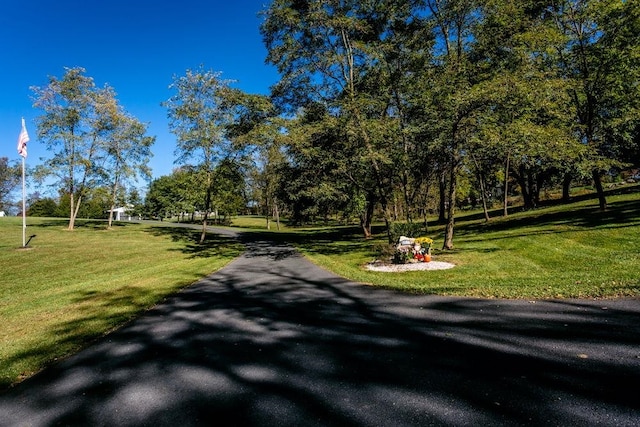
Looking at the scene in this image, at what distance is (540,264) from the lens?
1127 centimetres

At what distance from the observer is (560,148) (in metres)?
13.6

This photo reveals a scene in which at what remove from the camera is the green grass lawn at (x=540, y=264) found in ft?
26.3

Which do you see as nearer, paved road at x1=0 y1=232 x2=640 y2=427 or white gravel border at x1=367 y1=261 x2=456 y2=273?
paved road at x1=0 y1=232 x2=640 y2=427

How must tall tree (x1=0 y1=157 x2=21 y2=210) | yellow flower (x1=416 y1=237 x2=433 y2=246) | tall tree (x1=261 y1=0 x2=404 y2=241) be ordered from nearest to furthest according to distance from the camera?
1. yellow flower (x1=416 y1=237 x2=433 y2=246)
2. tall tree (x1=261 y1=0 x2=404 y2=241)
3. tall tree (x1=0 y1=157 x2=21 y2=210)

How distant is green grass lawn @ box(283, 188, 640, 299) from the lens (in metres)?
8.01

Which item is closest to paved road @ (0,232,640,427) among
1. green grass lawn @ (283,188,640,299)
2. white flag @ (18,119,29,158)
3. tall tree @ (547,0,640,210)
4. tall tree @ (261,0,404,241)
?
green grass lawn @ (283,188,640,299)

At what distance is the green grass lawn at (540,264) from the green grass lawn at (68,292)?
6.67 m

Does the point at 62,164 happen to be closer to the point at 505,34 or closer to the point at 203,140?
the point at 203,140

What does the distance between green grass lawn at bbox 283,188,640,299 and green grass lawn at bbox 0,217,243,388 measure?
6.67 metres

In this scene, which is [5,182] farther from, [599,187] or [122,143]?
[599,187]

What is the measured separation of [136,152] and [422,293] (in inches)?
1401

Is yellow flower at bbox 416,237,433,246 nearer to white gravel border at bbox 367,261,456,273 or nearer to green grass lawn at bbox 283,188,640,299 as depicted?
white gravel border at bbox 367,261,456,273

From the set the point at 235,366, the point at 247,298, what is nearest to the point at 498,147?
the point at 247,298

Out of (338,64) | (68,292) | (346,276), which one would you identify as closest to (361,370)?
(346,276)
